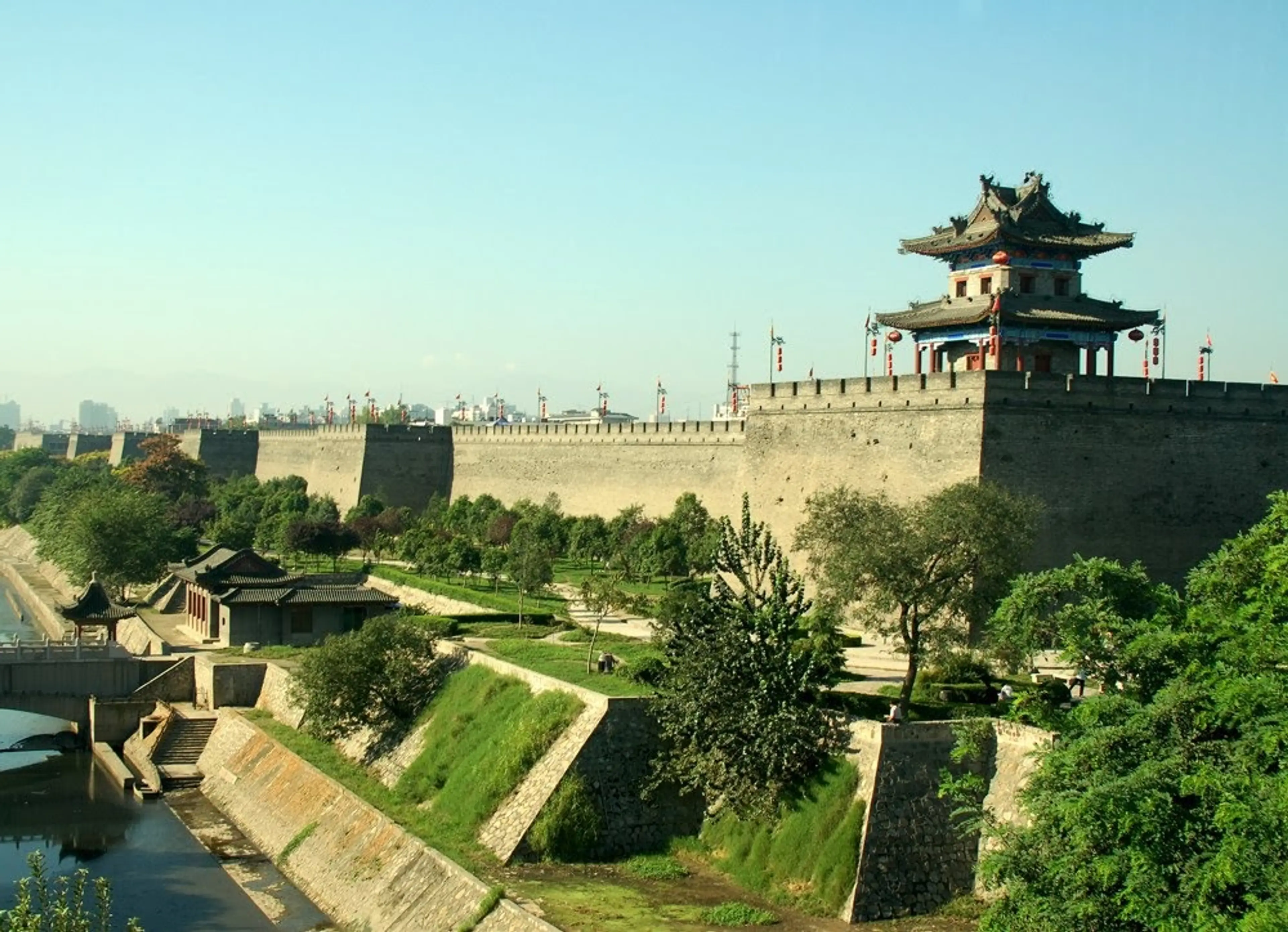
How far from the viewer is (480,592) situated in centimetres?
3005

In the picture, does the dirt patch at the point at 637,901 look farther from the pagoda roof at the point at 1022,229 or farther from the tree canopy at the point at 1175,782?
the pagoda roof at the point at 1022,229

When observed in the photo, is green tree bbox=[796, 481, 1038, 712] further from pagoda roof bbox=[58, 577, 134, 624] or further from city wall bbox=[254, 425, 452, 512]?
city wall bbox=[254, 425, 452, 512]

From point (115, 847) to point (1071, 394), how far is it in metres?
14.2

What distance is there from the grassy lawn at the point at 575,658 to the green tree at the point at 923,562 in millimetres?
2656

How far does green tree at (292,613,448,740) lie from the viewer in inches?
829

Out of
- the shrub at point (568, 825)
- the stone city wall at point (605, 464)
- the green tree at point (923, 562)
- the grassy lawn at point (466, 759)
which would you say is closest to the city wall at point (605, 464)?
the stone city wall at point (605, 464)

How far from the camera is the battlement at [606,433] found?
33.8 meters

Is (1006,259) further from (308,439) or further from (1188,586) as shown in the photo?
(308,439)

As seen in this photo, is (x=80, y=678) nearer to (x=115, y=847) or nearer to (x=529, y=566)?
(x=115, y=847)

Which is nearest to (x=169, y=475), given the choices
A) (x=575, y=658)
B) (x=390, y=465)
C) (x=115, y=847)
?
(x=390, y=465)

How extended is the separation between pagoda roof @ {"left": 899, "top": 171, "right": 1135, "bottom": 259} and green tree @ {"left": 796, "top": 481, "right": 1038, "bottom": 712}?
7477 mm

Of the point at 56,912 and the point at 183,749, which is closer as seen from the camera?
the point at 56,912

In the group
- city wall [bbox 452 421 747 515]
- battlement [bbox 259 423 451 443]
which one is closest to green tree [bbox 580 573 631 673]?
city wall [bbox 452 421 747 515]

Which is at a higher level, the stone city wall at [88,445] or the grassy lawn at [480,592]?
the stone city wall at [88,445]
